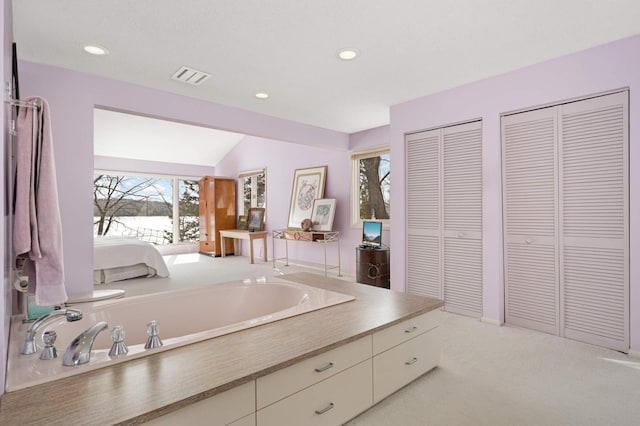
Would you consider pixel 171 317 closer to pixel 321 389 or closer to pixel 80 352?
pixel 80 352

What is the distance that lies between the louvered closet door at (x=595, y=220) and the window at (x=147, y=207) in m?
7.59

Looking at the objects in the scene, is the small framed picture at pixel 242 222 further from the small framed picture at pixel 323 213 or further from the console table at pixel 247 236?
the small framed picture at pixel 323 213

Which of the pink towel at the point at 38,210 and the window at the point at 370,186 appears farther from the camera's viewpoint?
the window at the point at 370,186

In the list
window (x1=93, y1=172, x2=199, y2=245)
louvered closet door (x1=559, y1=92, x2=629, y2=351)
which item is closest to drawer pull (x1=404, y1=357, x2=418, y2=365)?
A: louvered closet door (x1=559, y1=92, x2=629, y2=351)

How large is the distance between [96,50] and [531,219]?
149 inches

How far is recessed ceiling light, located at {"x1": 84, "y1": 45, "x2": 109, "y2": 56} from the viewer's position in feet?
8.29

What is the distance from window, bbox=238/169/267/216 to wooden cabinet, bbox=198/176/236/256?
191 millimetres

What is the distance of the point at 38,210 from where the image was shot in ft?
4.68

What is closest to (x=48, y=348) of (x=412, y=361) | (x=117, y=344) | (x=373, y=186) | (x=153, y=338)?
(x=117, y=344)

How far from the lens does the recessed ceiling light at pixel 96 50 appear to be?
253cm

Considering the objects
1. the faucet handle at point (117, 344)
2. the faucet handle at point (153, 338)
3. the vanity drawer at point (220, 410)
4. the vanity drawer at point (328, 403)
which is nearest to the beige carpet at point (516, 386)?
the vanity drawer at point (328, 403)

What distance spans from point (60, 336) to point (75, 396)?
87cm

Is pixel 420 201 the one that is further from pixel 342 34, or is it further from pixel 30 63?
pixel 30 63

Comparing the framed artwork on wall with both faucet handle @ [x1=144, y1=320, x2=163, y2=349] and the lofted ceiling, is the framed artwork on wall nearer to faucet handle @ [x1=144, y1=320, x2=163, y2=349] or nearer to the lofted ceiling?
the lofted ceiling
